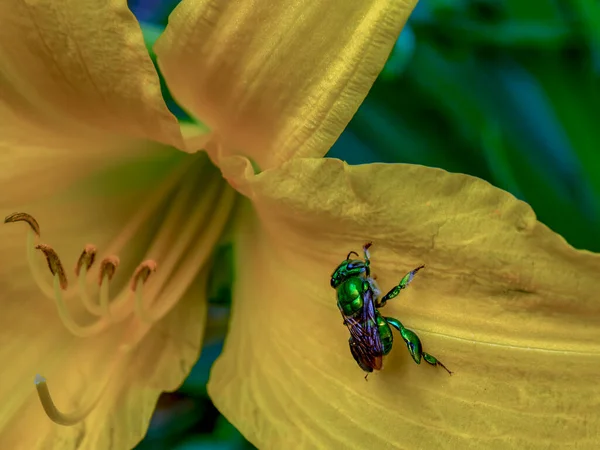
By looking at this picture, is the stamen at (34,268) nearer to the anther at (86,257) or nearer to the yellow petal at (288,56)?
the anther at (86,257)

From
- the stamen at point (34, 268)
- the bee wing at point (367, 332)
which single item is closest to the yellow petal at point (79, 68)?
the stamen at point (34, 268)

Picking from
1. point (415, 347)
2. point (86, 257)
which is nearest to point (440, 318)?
point (415, 347)

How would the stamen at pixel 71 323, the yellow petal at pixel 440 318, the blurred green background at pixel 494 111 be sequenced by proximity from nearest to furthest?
the yellow petal at pixel 440 318
the stamen at pixel 71 323
the blurred green background at pixel 494 111

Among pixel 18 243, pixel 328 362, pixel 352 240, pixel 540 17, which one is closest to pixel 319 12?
pixel 352 240

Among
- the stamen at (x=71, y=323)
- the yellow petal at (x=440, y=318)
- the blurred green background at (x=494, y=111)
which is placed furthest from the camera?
the blurred green background at (x=494, y=111)

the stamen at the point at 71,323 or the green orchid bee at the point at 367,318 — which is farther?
the stamen at the point at 71,323
